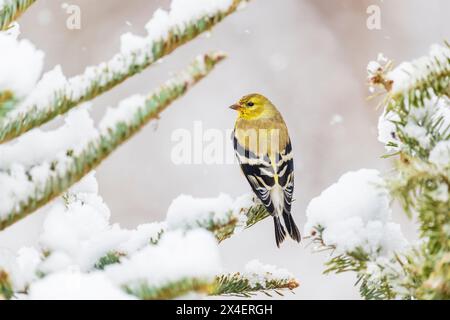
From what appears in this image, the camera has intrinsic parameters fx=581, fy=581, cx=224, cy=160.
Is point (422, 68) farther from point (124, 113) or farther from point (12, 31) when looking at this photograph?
point (12, 31)

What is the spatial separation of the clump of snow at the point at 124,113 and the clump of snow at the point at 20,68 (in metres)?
0.10

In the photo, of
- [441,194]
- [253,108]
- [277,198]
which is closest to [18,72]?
[441,194]

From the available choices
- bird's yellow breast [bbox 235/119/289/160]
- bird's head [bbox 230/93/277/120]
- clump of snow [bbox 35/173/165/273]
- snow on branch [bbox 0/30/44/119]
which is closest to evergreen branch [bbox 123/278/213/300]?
clump of snow [bbox 35/173/165/273]

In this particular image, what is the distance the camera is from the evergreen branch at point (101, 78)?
650 millimetres

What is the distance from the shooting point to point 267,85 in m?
3.10

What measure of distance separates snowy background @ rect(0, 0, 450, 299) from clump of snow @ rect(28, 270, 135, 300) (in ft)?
6.61

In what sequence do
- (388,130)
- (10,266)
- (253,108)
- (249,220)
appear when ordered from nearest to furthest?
1. (10,266)
2. (388,130)
3. (249,220)
4. (253,108)

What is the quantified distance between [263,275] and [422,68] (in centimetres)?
40

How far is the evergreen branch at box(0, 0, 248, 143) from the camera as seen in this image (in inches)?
25.6

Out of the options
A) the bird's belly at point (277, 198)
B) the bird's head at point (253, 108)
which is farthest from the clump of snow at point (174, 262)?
the bird's head at point (253, 108)

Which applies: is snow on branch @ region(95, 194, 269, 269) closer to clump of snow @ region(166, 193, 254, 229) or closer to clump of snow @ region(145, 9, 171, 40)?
clump of snow @ region(166, 193, 254, 229)

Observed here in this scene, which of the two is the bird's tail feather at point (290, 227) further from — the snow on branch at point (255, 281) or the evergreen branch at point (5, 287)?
the evergreen branch at point (5, 287)
